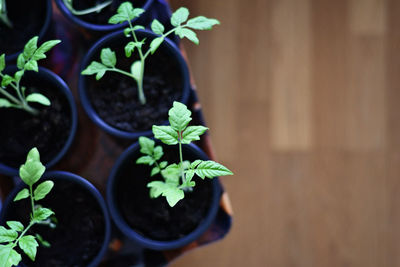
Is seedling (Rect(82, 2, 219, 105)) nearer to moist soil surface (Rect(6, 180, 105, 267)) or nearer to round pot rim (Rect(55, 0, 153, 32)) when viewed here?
round pot rim (Rect(55, 0, 153, 32))

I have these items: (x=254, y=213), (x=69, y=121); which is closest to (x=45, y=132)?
(x=69, y=121)

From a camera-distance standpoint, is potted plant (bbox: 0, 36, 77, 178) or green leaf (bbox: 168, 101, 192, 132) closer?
green leaf (bbox: 168, 101, 192, 132)

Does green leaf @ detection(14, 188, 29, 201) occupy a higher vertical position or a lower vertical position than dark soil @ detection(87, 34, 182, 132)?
lower

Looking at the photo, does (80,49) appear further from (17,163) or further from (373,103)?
(373,103)

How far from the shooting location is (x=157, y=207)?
0.91 meters

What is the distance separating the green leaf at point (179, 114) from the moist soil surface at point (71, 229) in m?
0.30

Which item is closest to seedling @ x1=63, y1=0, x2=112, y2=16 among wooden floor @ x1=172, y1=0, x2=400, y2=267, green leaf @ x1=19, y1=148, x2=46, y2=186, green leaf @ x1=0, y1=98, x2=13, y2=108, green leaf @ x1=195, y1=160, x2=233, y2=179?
green leaf @ x1=0, y1=98, x2=13, y2=108

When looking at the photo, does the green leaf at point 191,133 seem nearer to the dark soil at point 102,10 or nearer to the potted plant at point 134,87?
the potted plant at point 134,87

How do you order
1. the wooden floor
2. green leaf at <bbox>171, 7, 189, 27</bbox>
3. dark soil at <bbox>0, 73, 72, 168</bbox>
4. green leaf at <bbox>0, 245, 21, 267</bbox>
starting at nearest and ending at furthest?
1. green leaf at <bbox>0, 245, 21, 267</bbox>
2. green leaf at <bbox>171, 7, 189, 27</bbox>
3. dark soil at <bbox>0, 73, 72, 168</bbox>
4. the wooden floor

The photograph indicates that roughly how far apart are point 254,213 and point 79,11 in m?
1.00

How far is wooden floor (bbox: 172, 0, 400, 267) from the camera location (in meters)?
1.56

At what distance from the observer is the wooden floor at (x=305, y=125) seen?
1.56m

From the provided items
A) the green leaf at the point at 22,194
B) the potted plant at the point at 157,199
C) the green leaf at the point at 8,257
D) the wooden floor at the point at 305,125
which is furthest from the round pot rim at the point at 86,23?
the wooden floor at the point at 305,125

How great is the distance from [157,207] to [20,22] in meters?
0.52
